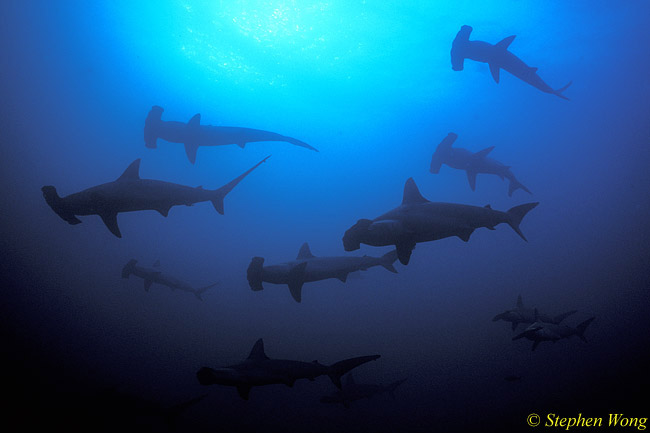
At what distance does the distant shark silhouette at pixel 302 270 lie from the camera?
5.33 meters

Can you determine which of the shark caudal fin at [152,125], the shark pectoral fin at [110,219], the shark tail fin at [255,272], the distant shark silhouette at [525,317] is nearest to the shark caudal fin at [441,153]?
the distant shark silhouette at [525,317]

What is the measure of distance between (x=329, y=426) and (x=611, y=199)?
4764 centimetres

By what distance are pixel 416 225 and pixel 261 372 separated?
2.92 meters

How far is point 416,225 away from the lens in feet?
13.4

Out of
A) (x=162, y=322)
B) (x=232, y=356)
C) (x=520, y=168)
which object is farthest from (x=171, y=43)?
(x=520, y=168)

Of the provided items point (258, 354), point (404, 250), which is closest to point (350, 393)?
point (258, 354)

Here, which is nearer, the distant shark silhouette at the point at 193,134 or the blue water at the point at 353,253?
the distant shark silhouette at the point at 193,134

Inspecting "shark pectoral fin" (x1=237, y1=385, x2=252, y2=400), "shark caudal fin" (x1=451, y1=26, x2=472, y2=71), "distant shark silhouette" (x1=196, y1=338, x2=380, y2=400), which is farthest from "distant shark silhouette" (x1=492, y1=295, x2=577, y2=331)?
"shark pectoral fin" (x1=237, y1=385, x2=252, y2=400)

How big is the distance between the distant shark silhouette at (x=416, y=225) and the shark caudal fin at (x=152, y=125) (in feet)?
24.3

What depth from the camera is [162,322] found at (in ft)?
55.6

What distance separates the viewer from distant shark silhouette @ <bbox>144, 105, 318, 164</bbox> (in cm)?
896

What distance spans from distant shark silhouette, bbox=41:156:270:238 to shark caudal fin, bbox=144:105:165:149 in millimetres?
5050

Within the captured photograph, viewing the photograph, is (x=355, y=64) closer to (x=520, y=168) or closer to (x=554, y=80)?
(x=554, y=80)

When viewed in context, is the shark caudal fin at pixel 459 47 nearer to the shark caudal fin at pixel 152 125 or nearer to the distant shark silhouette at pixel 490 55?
the distant shark silhouette at pixel 490 55
